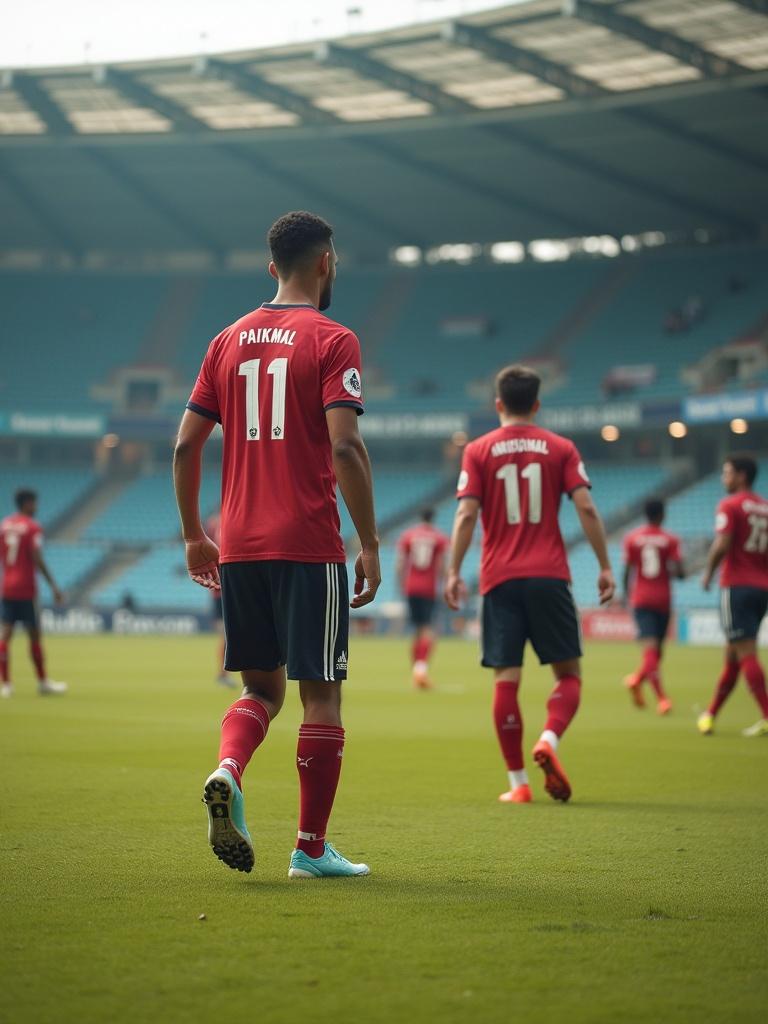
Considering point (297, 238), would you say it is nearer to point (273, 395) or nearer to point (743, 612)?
point (273, 395)

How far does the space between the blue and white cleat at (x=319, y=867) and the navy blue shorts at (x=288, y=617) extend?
0.68m

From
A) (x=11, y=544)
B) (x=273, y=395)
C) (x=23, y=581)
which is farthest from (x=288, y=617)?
(x=11, y=544)

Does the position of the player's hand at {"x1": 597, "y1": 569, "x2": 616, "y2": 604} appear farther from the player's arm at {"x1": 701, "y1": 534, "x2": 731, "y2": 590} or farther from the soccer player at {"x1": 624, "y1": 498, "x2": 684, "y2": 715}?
the soccer player at {"x1": 624, "y1": 498, "x2": 684, "y2": 715}

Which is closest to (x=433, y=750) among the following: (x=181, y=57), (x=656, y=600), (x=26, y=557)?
(x=656, y=600)

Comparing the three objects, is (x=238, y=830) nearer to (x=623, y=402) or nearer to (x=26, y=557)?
(x=26, y=557)

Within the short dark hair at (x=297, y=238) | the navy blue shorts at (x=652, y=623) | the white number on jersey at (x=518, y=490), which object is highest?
the short dark hair at (x=297, y=238)

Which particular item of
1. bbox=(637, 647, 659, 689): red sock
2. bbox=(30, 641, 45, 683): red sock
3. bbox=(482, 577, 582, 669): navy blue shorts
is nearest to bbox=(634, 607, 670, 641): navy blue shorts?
bbox=(637, 647, 659, 689): red sock

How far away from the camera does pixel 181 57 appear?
111 feet

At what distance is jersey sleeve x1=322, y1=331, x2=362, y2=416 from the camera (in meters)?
4.77

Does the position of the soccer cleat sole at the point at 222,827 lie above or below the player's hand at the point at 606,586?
below

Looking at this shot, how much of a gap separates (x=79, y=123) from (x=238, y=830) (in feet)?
126

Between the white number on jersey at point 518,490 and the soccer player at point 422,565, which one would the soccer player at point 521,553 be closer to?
the white number on jersey at point 518,490

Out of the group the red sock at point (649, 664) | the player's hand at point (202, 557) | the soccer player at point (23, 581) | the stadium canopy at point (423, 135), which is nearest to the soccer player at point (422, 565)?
the red sock at point (649, 664)

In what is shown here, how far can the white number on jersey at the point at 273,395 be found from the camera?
491 cm
